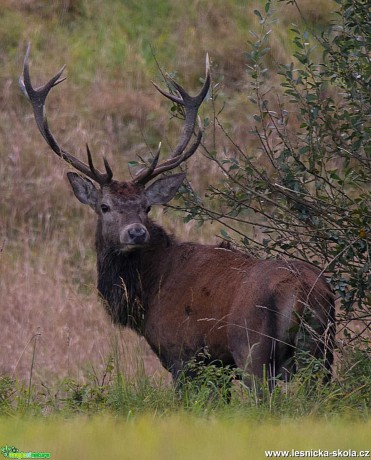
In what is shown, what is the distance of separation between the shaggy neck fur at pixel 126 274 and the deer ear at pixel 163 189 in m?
0.21

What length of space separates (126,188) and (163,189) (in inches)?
12.2

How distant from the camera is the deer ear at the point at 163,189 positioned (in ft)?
30.4

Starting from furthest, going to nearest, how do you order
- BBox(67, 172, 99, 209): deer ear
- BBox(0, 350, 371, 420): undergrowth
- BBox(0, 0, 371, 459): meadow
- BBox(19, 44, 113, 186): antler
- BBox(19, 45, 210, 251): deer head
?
BBox(67, 172, 99, 209): deer ear < BBox(19, 44, 113, 186): antler < BBox(19, 45, 210, 251): deer head < BBox(0, 350, 371, 420): undergrowth < BBox(0, 0, 371, 459): meadow

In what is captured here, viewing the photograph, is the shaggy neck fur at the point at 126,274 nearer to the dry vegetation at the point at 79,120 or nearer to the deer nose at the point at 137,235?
the deer nose at the point at 137,235

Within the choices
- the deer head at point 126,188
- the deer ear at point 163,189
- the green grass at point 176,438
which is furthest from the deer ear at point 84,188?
the green grass at point 176,438

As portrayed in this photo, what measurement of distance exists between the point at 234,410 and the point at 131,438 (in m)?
1.46

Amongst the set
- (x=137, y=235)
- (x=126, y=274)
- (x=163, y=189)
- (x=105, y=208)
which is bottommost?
(x=126, y=274)

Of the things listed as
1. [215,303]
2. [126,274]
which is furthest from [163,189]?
[215,303]

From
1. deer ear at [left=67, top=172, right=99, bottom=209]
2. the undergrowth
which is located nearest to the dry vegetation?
deer ear at [left=67, top=172, right=99, bottom=209]

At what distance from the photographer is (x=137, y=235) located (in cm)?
866

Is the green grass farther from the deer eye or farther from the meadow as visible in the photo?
the deer eye

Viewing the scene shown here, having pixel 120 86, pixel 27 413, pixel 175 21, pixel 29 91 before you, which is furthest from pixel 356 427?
pixel 175 21

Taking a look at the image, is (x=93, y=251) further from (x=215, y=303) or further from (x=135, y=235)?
(x=215, y=303)

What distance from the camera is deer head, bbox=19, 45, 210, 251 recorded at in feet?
29.1
